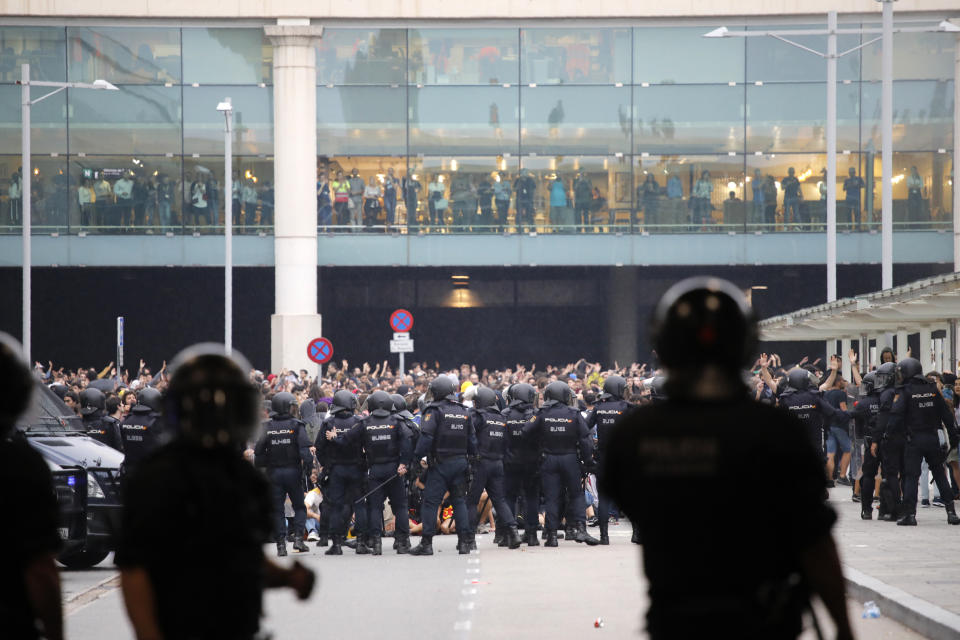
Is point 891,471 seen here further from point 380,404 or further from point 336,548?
point 336,548

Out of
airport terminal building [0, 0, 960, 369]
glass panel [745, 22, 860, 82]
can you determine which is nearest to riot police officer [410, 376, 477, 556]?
airport terminal building [0, 0, 960, 369]

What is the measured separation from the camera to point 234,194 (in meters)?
39.6

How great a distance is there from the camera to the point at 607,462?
154 inches

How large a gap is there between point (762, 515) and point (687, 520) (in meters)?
0.18

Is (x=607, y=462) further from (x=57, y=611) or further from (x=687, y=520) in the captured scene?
(x=57, y=611)

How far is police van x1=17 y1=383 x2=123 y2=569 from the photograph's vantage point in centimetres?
1398

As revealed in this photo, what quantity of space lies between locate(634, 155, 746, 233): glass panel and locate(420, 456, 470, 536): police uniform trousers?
23.3 m

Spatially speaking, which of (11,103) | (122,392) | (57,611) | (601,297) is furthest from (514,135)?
(57,611)

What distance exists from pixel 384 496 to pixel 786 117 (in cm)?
2508

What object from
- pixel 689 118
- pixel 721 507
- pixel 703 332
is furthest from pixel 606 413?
pixel 689 118

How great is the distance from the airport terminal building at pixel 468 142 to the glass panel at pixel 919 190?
0.17 feet

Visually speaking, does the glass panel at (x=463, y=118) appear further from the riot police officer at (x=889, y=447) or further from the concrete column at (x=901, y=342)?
the riot police officer at (x=889, y=447)

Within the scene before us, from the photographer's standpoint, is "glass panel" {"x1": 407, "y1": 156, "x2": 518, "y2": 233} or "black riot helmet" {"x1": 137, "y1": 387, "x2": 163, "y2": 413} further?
"glass panel" {"x1": 407, "y1": 156, "x2": 518, "y2": 233}

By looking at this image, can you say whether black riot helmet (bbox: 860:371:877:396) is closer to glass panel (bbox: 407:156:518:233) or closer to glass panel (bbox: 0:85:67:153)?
glass panel (bbox: 407:156:518:233)
